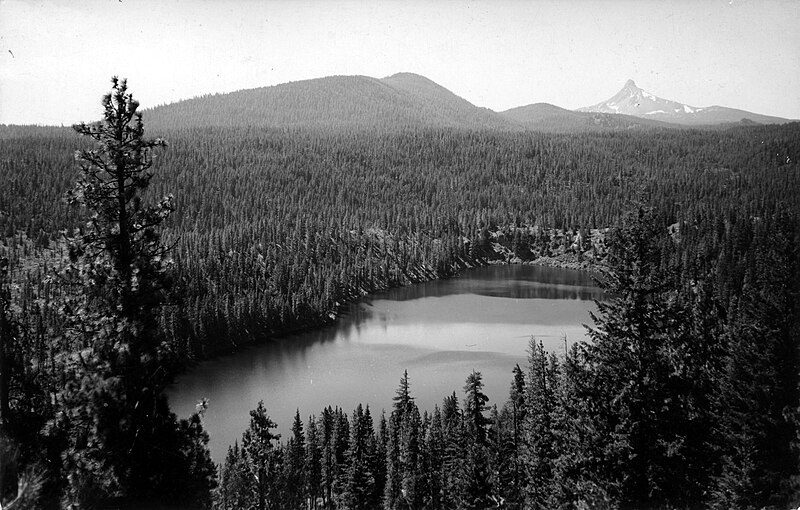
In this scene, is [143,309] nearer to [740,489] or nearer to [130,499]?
[130,499]

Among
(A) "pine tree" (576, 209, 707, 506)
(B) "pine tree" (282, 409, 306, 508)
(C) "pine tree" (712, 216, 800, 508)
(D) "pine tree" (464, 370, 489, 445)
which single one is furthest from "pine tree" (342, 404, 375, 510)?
(A) "pine tree" (576, 209, 707, 506)

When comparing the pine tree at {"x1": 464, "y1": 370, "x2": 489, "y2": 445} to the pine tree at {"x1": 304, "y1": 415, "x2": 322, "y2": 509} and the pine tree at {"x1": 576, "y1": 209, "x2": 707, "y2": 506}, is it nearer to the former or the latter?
the pine tree at {"x1": 304, "y1": 415, "x2": 322, "y2": 509}

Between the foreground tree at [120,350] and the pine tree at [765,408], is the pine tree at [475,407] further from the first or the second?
the foreground tree at [120,350]

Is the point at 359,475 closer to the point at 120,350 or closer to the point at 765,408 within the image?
the point at 765,408

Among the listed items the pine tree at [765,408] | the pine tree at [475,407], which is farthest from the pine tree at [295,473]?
the pine tree at [765,408]

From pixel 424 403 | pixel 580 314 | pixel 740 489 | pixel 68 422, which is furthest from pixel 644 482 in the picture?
pixel 580 314

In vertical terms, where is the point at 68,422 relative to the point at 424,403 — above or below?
above
